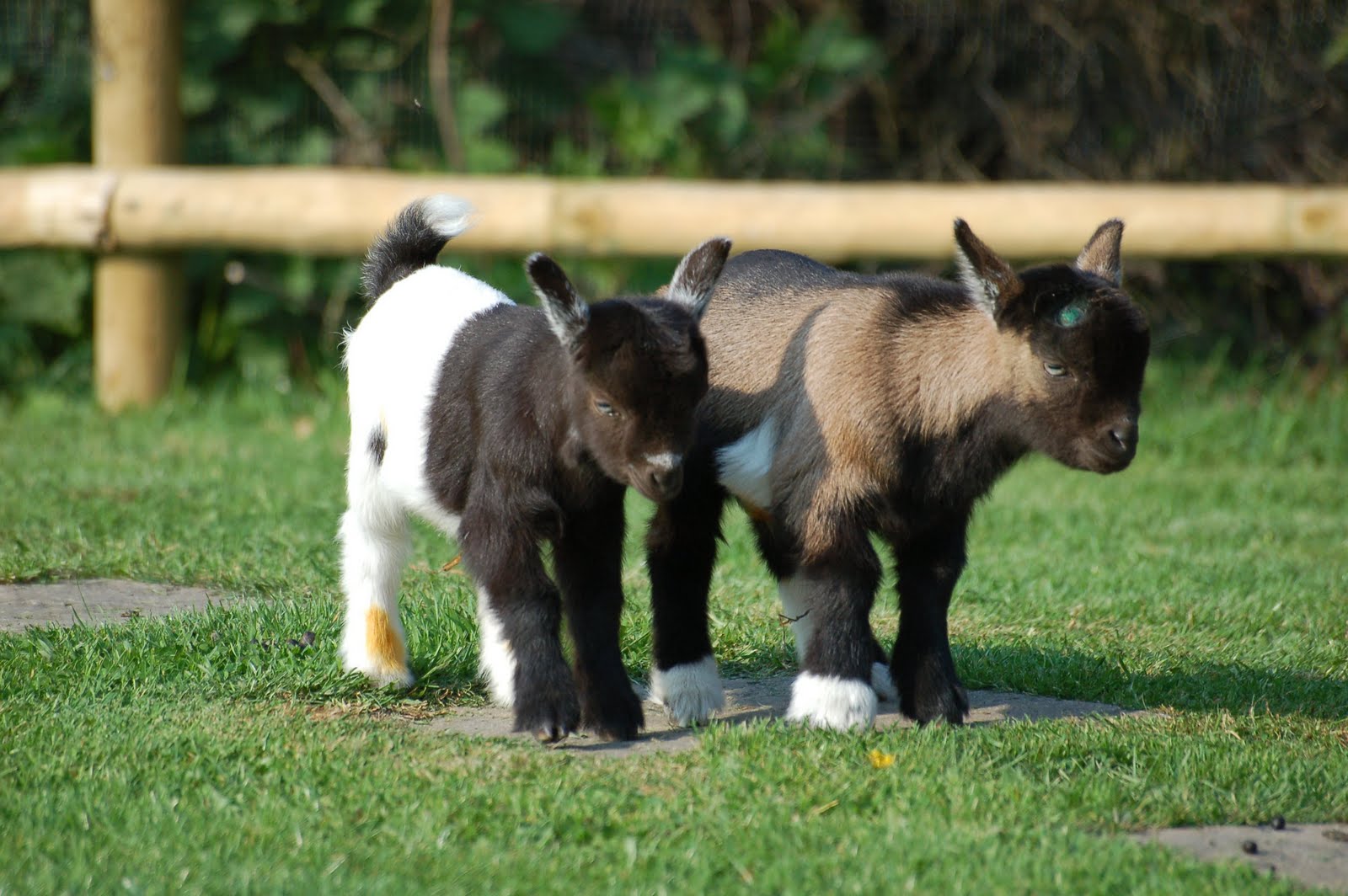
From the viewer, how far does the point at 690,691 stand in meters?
5.06

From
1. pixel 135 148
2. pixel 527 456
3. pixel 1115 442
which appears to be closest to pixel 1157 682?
pixel 1115 442

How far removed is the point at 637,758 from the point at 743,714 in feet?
2.33

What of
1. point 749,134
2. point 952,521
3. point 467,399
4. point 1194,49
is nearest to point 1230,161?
point 1194,49

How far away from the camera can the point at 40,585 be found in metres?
6.10

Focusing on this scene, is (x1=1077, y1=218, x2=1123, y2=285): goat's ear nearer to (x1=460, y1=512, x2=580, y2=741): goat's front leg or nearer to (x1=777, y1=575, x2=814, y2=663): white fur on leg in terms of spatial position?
(x1=777, y1=575, x2=814, y2=663): white fur on leg

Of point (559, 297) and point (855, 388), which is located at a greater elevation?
point (559, 297)

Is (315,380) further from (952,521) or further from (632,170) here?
(952,521)

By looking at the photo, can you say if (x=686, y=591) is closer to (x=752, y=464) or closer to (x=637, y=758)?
(x=752, y=464)

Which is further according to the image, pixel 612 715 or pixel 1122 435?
pixel 612 715

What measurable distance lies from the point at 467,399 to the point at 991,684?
217 cm

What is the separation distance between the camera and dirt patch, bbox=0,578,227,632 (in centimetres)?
560

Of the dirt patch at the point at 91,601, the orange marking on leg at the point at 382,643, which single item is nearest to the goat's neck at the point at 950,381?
the orange marking on leg at the point at 382,643

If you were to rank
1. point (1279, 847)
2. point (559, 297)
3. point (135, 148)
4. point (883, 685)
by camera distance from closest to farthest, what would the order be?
1. point (1279, 847)
2. point (559, 297)
3. point (883, 685)
4. point (135, 148)

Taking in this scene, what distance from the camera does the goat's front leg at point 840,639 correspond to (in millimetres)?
4762
